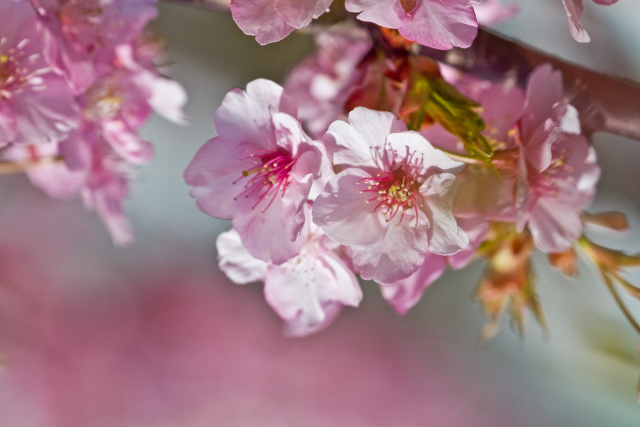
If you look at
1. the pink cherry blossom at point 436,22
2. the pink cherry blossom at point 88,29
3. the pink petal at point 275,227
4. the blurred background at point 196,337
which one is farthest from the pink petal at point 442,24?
the blurred background at point 196,337

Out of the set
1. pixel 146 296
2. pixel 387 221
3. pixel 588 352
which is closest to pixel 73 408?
pixel 146 296

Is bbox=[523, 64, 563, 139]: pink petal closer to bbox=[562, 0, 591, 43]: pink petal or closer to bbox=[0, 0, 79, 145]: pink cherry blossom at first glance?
bbox=[562, 0, 591, 43]: pink petal

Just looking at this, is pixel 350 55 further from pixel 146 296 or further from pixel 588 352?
pixel 146 296

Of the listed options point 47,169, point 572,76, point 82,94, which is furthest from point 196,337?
point 572,76

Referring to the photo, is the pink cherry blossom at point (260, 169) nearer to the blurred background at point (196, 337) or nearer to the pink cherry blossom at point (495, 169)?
the pink cherry blossom at point (495, 169)

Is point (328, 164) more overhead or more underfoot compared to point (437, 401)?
more overhead

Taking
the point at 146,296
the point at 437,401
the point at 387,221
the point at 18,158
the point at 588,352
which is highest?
the point at 387,221

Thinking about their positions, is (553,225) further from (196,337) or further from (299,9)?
(196,337)
